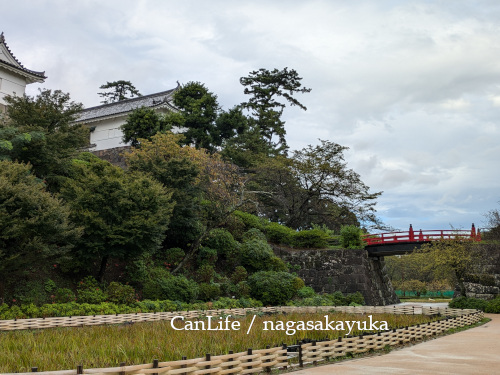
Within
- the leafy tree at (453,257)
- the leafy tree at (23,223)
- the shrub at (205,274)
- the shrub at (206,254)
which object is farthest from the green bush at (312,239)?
the leafy tree at (23,223)

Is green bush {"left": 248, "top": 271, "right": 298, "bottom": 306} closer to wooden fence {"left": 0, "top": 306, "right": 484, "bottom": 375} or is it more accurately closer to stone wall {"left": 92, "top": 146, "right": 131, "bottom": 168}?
wooden fence {"left": 0, "top": 306, "right": 484, "bottom": 375}

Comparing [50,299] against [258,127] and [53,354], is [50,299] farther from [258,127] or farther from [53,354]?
[258,127]

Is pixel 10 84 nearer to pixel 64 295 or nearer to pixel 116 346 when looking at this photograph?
pixel 64 295

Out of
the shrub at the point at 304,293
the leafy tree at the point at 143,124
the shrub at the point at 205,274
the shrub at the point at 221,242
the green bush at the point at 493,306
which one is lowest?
the green bush at the point at 493,306

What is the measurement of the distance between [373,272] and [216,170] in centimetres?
1540

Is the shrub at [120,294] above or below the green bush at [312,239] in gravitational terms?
below

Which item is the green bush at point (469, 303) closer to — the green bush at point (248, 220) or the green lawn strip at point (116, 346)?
the green bush at point (248, 220)

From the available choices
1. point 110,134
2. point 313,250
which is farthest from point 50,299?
point 110,134

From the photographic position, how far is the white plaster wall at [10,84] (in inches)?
1566

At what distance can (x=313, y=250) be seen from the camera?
37969 mm

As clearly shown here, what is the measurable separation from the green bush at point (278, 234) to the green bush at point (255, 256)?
573 centimetres

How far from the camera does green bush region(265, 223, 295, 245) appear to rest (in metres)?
39.5

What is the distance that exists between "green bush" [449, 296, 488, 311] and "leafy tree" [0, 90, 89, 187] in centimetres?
2663

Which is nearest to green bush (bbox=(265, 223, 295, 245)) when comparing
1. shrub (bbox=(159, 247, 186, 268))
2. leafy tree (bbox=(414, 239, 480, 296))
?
shrub (bbox=(159, 247, 186, 268))
